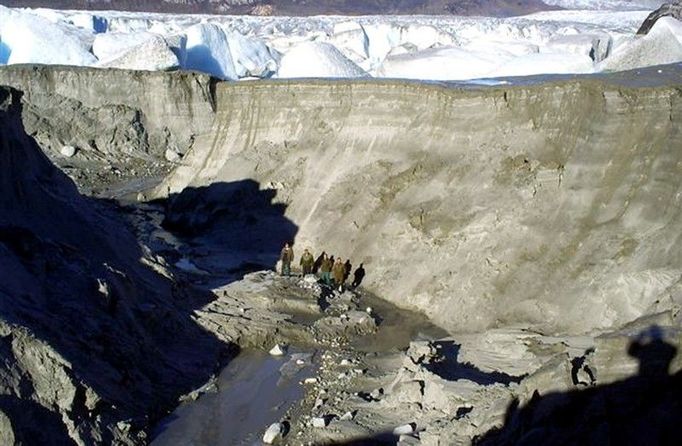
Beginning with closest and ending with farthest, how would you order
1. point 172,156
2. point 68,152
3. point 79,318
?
point 79,318
point 68,152
point 172,156

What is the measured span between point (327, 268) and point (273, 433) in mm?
7512

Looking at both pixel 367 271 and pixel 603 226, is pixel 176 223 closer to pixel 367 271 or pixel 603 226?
pixel 367 271

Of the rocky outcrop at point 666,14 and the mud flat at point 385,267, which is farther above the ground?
the rocky outcrop at point 666,14

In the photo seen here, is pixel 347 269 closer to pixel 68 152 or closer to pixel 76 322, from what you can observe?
pixel 76 322

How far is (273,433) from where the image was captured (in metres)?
11.7

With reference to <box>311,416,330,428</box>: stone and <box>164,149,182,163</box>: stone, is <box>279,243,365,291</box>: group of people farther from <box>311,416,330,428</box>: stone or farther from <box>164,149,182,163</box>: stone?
<box>164,149,182,163</box>: stone

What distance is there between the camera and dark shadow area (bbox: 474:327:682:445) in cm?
798

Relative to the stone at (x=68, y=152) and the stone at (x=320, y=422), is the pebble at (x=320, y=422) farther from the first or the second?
the stone at (x=68, y=152)

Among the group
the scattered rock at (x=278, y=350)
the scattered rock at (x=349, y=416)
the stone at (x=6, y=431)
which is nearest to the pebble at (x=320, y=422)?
the scattered rock at (x=349, y=416)

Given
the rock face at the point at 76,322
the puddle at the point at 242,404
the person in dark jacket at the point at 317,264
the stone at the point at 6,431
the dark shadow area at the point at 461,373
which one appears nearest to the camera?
the stone at the point at 6,431

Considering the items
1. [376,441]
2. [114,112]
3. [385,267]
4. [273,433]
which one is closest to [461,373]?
[376,441]

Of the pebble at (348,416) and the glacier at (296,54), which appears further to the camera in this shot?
the glacier at (296,54)

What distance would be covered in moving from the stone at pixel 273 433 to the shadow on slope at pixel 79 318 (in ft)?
5.49

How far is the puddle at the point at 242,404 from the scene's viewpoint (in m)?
11.9
